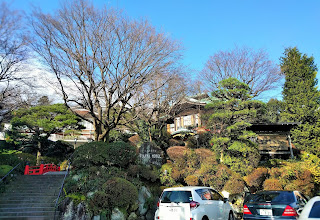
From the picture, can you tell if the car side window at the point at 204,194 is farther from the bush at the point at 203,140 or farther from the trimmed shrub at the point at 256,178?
the bush at the point at 203,140

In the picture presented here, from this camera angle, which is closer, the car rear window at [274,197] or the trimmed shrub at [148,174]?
the car rear window at [274,197]

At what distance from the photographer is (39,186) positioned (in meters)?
12.7

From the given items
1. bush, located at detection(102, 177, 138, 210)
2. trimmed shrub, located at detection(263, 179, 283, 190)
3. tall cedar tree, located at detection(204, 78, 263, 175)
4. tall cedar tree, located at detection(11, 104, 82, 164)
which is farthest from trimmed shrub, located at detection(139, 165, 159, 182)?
tall cedar tree, located at detection(11, 104, 82, 164)

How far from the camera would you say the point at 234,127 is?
15039mm

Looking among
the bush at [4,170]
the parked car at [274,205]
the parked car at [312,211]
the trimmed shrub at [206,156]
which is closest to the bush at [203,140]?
the trimmed shrub at [206,156]

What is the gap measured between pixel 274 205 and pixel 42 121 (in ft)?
72.5

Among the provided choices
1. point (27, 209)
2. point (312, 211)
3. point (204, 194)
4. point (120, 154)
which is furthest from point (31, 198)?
point (312, 211)

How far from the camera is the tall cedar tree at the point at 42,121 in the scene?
76.0 ft

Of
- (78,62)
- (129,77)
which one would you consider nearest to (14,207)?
(78,62)

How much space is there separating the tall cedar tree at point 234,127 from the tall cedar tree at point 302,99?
516cm

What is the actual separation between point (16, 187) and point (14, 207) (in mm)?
2264

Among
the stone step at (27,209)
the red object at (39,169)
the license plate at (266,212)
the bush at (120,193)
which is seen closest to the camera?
the license plate at (266,212)

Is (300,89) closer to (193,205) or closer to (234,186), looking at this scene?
(234,186)

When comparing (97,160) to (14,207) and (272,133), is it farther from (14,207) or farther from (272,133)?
(272,133)
